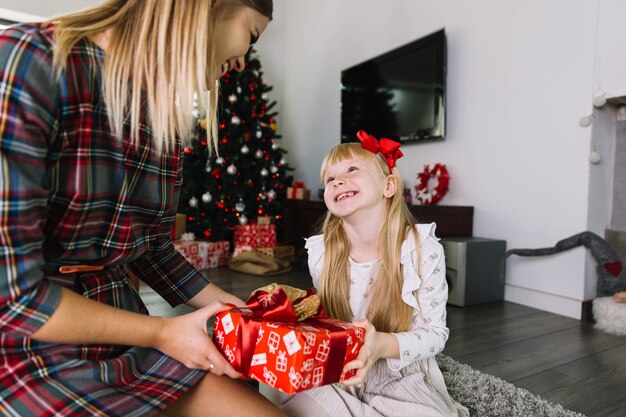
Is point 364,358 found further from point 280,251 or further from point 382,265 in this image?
point 280,251

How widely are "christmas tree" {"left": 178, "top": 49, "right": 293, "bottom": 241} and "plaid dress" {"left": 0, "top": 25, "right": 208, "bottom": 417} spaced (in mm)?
3297

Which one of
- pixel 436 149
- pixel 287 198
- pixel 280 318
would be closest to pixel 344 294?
pixel 280 318

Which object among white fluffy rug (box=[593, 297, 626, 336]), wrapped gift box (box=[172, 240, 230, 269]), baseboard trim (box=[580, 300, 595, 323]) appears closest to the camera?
white fluffy rug (box=[593, 297, 626, 336])

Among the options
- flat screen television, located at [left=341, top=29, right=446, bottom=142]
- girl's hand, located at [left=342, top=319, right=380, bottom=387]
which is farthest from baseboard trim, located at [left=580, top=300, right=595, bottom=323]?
girl's hand, located at [left=342, top=319, right=380, bottom=387]

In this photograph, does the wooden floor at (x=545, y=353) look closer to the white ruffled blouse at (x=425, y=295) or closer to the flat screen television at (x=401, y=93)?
the white ruffled blouse at (x=425, y=295)

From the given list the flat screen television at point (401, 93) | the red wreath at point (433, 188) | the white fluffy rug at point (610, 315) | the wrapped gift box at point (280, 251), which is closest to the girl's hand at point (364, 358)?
the white fluffy rug at point (610, 315)

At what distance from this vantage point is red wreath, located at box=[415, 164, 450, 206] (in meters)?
3.08

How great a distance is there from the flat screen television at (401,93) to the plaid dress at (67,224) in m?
2.66

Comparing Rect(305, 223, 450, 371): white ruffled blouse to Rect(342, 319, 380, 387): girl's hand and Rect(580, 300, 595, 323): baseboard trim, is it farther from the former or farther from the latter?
Rect(580, 300, 595, 323): baseboard trim

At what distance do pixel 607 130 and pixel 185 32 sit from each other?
8.30ft

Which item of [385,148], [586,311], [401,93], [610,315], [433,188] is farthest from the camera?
[401,93]

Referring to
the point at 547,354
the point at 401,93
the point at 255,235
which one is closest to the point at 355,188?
the point at 547,354

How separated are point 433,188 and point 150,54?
2755 millimetres

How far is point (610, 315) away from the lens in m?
2.14
